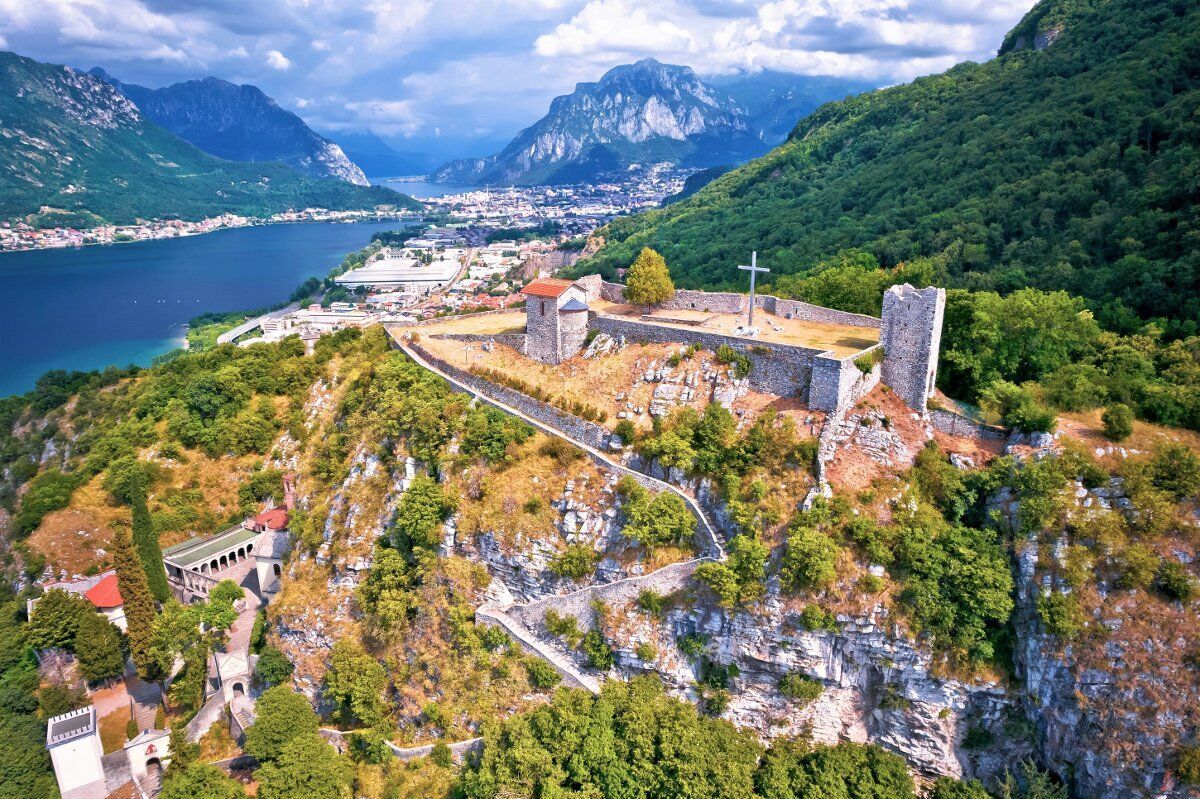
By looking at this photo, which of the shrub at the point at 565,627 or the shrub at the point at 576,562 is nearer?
the shrub at the point at 565,627

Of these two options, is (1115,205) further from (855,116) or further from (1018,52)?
(855,116)

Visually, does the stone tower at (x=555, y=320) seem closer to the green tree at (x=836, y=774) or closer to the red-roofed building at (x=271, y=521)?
the red-roofed building at (x=271, y=521)

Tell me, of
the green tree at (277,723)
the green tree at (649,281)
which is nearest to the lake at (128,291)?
the green tree at (277,723)

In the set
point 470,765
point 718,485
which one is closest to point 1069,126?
point 718,485

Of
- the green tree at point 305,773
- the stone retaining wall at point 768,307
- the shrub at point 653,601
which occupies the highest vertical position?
the stone retaining wall at point 768,307

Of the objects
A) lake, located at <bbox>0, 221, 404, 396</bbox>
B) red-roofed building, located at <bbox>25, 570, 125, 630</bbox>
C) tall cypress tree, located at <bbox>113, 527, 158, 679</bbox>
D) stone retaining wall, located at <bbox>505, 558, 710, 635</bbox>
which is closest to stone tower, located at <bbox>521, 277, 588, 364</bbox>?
stone retaining wall, located at <bbox>505, 558, 710, 635</bbox>

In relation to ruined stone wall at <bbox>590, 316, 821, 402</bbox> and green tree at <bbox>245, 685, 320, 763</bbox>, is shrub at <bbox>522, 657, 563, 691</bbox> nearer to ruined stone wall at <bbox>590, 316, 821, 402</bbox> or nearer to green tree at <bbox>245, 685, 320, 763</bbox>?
green tree at <bbox>245, 685, 320, 763</bbox>
